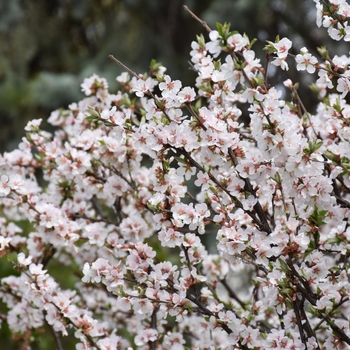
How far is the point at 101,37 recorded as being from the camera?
504 cm

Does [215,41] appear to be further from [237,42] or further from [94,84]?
[94,84]

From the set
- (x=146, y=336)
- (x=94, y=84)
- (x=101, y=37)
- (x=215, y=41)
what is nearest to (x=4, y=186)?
(x=94, y=84)

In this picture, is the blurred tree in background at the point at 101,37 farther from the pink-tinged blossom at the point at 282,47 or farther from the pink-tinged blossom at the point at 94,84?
the pink-tinged blossom at the point at 282,47

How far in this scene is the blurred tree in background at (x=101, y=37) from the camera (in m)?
4.40

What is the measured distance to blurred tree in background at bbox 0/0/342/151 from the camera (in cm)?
440

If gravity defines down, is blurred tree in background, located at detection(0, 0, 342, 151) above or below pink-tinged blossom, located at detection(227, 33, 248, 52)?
above

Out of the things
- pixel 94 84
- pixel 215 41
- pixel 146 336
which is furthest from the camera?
pixel 94 84

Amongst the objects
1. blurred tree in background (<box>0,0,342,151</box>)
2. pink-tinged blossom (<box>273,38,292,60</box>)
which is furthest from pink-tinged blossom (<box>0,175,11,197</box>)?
blurred tree in background (<box>0,0,342,151</box>)

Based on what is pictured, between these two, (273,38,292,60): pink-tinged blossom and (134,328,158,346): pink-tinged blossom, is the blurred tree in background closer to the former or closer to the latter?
(273,38,292,60): pink-tinged blossom

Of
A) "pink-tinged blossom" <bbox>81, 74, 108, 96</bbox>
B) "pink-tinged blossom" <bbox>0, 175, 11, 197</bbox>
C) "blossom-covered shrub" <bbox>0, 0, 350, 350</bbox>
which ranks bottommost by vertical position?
"blossom-covered shrub" <bbox>0, 0, 350, 350</bbox>

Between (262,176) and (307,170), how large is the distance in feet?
0.38

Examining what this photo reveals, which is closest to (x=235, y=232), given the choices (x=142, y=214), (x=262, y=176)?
(x=262, y=176)

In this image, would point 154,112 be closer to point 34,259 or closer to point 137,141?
point 137,141

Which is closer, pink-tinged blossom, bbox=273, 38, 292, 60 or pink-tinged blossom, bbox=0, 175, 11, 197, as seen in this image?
pink-tinged blossom, bbox=273, 38, 292, 60
